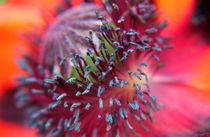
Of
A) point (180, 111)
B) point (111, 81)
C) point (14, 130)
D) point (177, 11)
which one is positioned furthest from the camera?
point (14, 130)

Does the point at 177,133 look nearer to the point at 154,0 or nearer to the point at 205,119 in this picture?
the point at 205,119

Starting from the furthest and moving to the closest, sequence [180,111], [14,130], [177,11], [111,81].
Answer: [14,130], [177,11], [180,111], [111,81]

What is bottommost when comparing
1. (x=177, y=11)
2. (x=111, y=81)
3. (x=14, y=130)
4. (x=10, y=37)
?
(x=111, y=81)

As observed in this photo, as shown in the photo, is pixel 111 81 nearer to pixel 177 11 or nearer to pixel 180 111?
pixel 180 111

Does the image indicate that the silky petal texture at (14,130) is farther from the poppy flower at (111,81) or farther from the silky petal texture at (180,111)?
the silky petal texture at (180,111)

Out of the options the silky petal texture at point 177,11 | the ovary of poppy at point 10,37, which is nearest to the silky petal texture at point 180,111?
the silky petal texture at point 177,11

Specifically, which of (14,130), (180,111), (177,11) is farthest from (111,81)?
(14,130)

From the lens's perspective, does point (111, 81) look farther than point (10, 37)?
No

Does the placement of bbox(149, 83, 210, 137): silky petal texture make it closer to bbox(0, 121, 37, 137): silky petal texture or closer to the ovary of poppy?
bbox(0, 121, 37, 137): silky petal texture

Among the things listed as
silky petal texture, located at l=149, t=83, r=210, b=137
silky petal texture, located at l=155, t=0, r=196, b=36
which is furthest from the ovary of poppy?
silky petal texture, located at l=149, t=83, r=210, b=137
